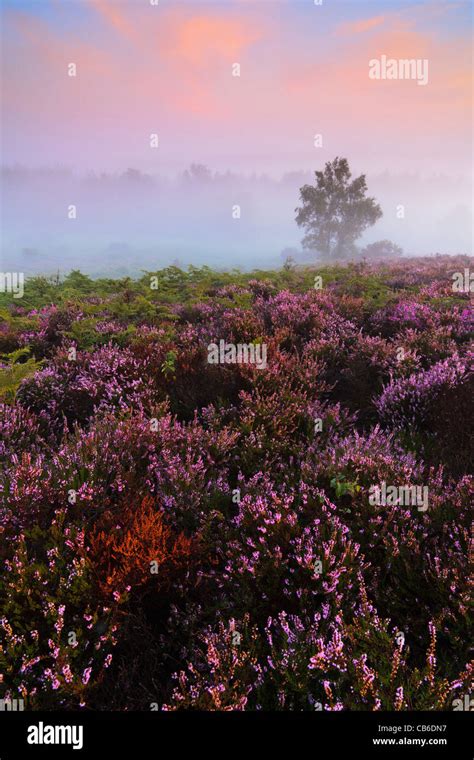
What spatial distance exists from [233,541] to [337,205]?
65.4m

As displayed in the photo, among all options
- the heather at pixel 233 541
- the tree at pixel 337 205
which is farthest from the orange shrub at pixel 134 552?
the tree at pixel 337 205

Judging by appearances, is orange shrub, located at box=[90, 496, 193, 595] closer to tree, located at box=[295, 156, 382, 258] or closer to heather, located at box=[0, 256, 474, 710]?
heather, located at box=[0, 256, 474, 710]

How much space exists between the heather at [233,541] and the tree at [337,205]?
61.5m

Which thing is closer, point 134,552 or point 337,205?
point 134,552

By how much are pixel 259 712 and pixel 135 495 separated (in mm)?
1373

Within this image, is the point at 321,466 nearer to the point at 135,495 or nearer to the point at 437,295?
the point at 135,495

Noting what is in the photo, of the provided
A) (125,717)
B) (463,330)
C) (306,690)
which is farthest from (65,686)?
(463,330)

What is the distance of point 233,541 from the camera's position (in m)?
2.23

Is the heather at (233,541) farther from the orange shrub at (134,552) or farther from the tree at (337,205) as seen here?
the tree at (337,205)

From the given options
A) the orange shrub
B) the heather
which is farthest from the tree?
the orange shrub

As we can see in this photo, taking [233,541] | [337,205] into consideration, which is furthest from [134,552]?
[337,205]

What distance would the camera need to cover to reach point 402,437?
3416mm

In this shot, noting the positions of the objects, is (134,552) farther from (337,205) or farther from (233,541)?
(337,205)

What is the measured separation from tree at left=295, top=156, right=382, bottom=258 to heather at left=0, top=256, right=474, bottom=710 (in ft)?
→ 202
